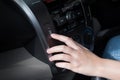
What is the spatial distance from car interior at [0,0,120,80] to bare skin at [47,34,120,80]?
0.08 feet

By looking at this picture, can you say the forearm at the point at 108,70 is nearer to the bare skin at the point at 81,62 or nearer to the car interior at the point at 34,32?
A: the bare skin at the point at 81,62

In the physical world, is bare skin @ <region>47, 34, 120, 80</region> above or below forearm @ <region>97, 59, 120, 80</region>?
above

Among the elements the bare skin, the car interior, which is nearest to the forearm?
the bare skin

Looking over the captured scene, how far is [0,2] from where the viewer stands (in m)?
0.98

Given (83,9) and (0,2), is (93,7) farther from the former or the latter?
(0,2)

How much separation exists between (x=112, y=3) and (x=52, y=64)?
73 centimetres

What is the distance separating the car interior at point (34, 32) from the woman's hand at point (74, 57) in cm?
2

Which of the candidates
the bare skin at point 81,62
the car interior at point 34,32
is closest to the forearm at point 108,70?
the bare skin at point 81,62

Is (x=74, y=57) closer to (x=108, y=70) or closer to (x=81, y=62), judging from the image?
(x=81, y=62)

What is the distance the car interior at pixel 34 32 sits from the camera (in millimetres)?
993

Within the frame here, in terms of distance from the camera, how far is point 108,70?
3.65ft

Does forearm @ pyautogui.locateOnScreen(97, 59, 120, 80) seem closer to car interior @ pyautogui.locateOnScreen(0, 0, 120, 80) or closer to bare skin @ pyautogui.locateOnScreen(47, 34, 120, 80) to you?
bare skin @ pyautogui.locateOnScreen(47, 34, 120, 80)

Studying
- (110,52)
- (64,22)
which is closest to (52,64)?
(64,22)

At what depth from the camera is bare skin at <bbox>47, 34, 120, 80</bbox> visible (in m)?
1.03
